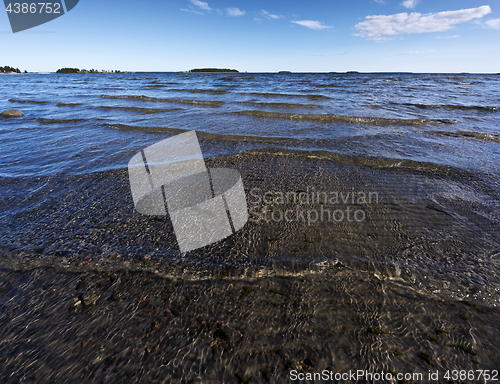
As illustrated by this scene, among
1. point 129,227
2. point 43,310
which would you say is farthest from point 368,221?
point 43,310

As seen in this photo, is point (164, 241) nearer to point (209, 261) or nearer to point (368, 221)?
point (209, 261)

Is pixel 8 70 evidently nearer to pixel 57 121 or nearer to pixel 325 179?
pixel 57 121

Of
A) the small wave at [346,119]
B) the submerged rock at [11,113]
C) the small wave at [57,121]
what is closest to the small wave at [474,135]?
the small wave at [346,119]

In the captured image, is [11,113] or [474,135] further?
[11,113]

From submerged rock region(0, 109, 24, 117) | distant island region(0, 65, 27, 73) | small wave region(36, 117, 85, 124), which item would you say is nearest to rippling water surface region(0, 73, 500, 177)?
small wave region(36, 117, 85, 124)

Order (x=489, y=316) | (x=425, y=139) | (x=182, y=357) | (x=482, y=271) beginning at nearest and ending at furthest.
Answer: (x=182, y=357) → (x=489, y=316) → (x=482, y=271) → (x=425, y=139)

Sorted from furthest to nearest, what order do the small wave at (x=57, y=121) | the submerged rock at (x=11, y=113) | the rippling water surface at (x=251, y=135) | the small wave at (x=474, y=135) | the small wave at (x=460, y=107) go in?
the small wave at (x=460, y=107) → the submerged rock at (x=11, y=113) → the small wave at (x=57, y=121) → the small wave at (x=474, y=135) → the rippling water surface at (x=251, y=135)

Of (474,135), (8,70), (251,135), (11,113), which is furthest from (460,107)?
(8,70)

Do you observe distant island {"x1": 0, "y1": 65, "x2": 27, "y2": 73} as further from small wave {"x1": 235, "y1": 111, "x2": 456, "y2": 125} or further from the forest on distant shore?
small wave {"x1": 235, "y1": 111, "x2": 456, "y2": 125}

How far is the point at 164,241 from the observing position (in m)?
3.00

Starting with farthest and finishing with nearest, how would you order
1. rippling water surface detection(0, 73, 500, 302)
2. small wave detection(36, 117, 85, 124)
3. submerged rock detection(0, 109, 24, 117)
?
submerged rock detection(0, 109, 24, 117) < small wave detection(36, 117, 85, 124) < rippling water surface detection(0, 73, 500, 302)

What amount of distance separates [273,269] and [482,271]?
8.05ft

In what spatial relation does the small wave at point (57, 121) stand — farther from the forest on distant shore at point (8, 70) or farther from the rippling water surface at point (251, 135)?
the forest on distant shore at point (8, 70)

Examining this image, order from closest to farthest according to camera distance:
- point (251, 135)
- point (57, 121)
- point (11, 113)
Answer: point (251, 135)
point (57, 121)
point (11, 113)
